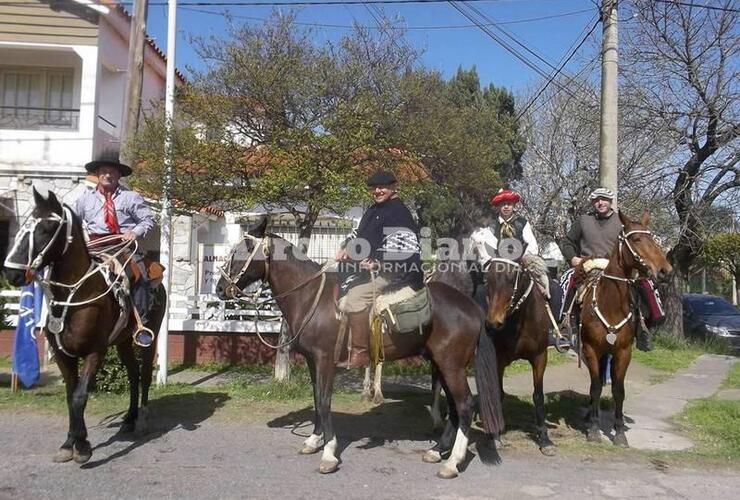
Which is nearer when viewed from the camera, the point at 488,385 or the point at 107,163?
the point at 488,385

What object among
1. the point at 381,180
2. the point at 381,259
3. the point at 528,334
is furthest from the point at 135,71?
the point at 528,334

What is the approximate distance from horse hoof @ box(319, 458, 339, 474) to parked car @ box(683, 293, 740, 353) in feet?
43.7

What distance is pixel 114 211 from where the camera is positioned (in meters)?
6.28

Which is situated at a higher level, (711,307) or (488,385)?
(711,307)

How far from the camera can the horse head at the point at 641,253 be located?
5867mm

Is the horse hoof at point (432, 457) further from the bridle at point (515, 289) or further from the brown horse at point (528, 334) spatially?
the bridle at point (515, 289)

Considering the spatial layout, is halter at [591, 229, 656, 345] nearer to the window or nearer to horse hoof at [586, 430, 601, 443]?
horse hoof at [586, 430, 601, 443]

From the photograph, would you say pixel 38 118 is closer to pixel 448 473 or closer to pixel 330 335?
pixel 330 335

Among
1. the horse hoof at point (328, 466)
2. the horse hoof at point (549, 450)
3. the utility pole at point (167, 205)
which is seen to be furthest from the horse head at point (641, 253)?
the utility pole at point (167, 205)

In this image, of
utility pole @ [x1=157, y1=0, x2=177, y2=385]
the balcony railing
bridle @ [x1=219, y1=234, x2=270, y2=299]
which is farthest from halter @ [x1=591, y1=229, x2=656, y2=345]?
the balcony railing

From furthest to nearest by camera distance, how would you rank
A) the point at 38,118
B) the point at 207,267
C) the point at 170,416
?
the point at 38,118, the point at 207,267, the point at 170,416

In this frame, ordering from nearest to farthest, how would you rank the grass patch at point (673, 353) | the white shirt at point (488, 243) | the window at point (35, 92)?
the white shirt at point (488, 243)
the grass patch at point (673, 353)
the window at point (35, 92)

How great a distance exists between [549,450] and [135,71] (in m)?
8.79

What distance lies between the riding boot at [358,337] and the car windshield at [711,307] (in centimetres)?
1506
